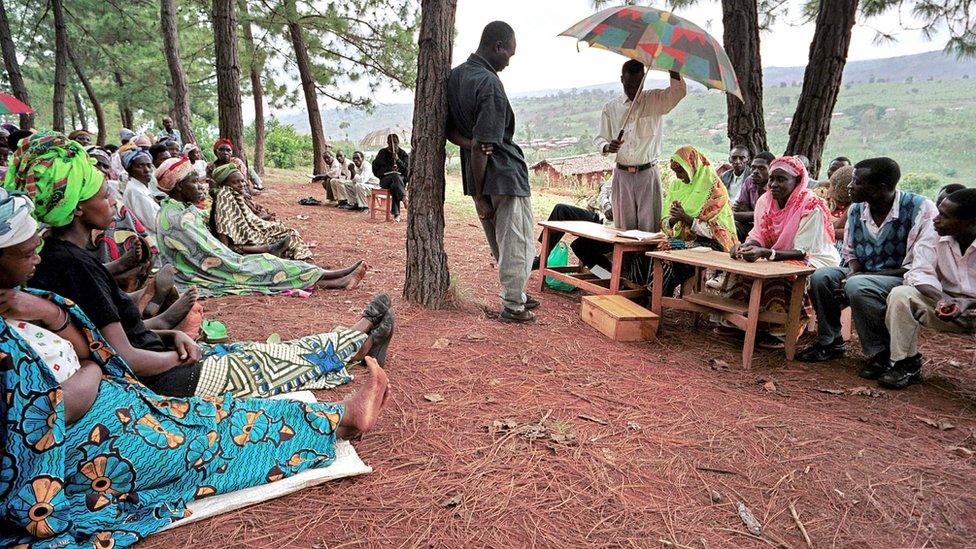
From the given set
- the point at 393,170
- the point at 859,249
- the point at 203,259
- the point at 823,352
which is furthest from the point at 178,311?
the point at 393,170

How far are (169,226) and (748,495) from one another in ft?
14.1

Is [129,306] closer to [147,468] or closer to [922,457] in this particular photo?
[147,468]

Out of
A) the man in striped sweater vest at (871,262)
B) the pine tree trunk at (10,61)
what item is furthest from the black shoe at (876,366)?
the pine tree trunk at (10,61)

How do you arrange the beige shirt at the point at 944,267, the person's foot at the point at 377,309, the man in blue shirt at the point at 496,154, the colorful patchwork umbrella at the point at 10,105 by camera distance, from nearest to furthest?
the person's foot at the point at 377,309
the beige shirt at the point at 944,267
the man in blue shirt at the point at 496,154
the colorful patchwork umbrella at the point at 10,105

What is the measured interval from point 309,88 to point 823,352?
45.3ft

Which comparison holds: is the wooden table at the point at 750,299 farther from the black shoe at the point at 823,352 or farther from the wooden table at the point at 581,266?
the wooden table at the point at 581,266

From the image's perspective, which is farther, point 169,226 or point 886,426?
point 169,226

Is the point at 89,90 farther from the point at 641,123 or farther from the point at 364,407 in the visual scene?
the point at 364,407

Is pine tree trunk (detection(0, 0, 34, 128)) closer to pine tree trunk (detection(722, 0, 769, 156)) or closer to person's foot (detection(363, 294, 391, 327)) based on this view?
person's foot (detection(363, 294, 391, 327))

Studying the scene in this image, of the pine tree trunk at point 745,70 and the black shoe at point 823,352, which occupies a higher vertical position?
the pine tree trunk at point 745,70

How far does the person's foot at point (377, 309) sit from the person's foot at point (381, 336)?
0.07 feet

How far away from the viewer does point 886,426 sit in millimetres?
2768

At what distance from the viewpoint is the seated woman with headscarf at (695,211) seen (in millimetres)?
4488

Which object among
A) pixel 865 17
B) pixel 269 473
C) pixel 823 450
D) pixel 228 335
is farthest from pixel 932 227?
pixel 865 17
